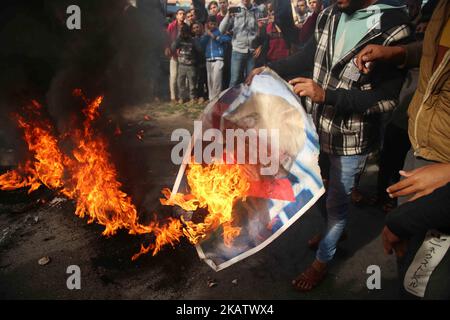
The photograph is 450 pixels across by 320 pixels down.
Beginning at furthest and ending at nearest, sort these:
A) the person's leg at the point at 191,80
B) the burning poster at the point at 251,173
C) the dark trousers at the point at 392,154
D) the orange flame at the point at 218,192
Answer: the person's leg at the point at 191,80, the dark trousers at the point at 392,154, the orange flame at the point at 218,192, the burning poster at the point at 251,173

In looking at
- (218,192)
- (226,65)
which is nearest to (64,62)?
(218,192)

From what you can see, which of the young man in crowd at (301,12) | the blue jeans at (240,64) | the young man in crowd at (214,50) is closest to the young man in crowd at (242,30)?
the blue jeans at (240,64)

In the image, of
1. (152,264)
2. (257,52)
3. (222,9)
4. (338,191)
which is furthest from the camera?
(222,9)

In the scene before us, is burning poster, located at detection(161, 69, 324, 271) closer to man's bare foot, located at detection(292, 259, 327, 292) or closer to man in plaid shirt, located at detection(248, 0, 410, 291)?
man in plaid shirt, located at detection(248, 0, 410, 291)

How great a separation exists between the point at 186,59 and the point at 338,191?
22.6 feet

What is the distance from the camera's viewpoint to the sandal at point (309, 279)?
3164 mm

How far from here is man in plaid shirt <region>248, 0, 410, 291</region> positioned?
2434 mm

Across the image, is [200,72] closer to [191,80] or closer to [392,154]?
[191,80]

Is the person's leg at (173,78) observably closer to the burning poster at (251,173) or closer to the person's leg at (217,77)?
the person's leg at (217,77)

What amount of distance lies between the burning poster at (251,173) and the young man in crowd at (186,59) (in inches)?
249

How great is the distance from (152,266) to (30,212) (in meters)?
1.96

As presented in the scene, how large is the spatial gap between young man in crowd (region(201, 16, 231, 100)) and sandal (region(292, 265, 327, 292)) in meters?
6.47

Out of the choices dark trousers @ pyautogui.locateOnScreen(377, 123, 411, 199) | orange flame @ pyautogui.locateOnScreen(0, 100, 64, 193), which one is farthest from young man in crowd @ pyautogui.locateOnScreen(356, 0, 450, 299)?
orange flame @ pyautogui.locateOnScreen(0, 100, 64, 193)

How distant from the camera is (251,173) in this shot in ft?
9.59
